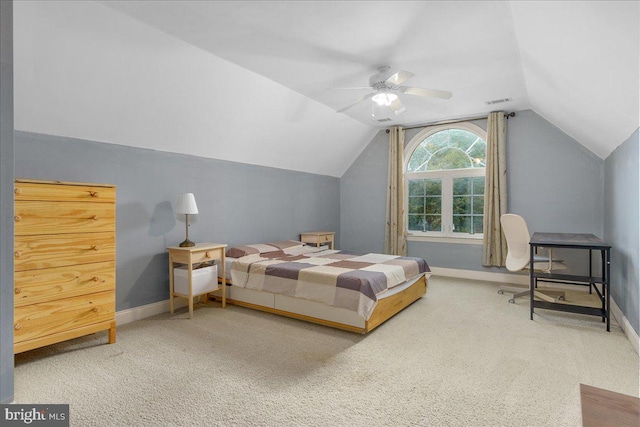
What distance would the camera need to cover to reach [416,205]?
607 centimetres

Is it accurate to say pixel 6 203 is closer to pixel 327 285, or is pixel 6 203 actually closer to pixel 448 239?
pixel 327 285

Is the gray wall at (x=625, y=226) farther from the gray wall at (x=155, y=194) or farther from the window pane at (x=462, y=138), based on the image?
the gray wall at (x=155, y=194)

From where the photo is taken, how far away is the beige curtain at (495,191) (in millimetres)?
5016

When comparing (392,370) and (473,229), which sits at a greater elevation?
(473,229)

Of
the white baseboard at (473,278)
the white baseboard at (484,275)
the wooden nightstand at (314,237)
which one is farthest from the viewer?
the wooden nightstand at (314,237)

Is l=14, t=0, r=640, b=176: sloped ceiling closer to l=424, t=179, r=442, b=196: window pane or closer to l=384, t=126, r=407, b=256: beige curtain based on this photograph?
l=384, t=126, r=407, b=256: beige curtain

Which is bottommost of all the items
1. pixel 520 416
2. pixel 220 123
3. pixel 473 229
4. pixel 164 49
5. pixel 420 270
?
pixel 520 416

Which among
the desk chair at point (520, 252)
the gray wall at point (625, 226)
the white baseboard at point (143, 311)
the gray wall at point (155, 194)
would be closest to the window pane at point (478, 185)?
the desk chair at point (520, 252)

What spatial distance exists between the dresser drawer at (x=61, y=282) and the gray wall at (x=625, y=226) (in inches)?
175

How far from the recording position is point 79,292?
8.48 feet

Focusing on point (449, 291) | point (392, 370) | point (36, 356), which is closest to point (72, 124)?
point (36, 356)

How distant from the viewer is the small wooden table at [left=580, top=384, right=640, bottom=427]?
91cm

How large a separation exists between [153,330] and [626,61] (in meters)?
4.22

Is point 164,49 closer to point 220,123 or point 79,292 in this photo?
point 220,123
